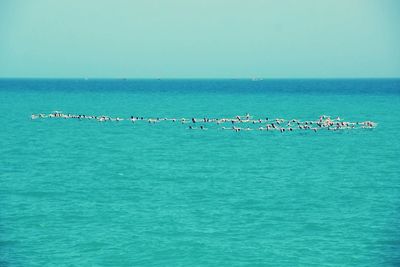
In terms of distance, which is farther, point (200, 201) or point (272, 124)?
point (272, 124)

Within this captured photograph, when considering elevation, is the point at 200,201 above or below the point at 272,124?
below

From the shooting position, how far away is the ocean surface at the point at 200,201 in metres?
31.7

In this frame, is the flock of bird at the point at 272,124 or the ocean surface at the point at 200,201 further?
the flock of bird at the point at 272,124

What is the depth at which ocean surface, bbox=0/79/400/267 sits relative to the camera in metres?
31.7

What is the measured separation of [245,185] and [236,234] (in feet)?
43.7

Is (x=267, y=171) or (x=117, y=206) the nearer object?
(x=117, y=206)

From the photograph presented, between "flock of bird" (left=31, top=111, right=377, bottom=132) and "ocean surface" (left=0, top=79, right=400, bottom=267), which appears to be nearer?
"ocean surface" (left=0, top=79, right=400, bottom=267)

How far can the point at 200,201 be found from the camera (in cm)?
4150

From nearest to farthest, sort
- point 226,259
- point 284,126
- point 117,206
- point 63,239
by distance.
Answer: point 226,259 → point 63,239 → point 117,206 → point 284,126

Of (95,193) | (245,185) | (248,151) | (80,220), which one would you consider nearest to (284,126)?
(248,151)

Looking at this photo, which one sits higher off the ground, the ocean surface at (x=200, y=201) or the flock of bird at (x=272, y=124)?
the flock of bird at (x=272, y=124)

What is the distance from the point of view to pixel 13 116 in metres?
111

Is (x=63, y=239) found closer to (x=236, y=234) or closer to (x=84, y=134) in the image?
(x=236, y=234)

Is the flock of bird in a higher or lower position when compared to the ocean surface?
higher
